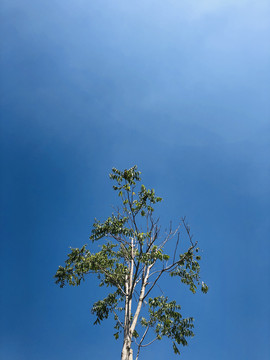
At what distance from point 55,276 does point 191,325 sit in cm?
565

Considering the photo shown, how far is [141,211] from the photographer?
11617 millimetres

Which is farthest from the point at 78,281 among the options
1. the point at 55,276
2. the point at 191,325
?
the point at 191,325

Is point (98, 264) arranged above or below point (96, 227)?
below

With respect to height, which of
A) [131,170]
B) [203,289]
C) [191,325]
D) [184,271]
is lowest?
[191,325]

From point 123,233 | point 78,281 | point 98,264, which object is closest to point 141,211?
point 123,233

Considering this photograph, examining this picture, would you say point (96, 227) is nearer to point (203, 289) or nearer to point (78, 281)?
point (78, 281)

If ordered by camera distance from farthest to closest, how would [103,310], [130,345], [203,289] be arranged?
1. [103,310]
2. [203,289]
3. [130,345]

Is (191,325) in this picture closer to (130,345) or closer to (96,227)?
(130,345)

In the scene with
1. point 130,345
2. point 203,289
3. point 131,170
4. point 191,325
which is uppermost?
point 131,170

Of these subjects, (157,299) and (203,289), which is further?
(157,299)

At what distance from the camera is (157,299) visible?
40.0ft

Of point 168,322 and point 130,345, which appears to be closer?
point 130,345

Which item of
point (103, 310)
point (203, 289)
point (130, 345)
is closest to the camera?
point (130, 345)

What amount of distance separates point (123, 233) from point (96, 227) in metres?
1.11
